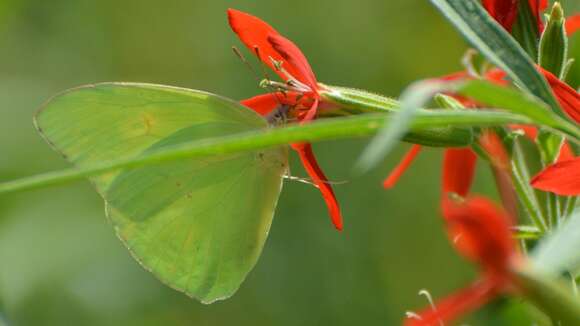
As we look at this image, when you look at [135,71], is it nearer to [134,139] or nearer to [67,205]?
[67,205]

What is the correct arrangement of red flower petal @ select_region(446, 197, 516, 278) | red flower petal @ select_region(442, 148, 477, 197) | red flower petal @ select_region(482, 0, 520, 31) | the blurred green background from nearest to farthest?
red flower petal @ select_region(446, 197, 516, 278) → red flower petal @ select_region(482, 0, 520, 31) → red flower petal @ select_region(442, 148, 477, 197) → the blurred green background

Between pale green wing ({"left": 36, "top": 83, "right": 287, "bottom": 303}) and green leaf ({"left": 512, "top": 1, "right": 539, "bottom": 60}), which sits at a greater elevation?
green leaf ({"left": 512, "top": 1, "right": 539, "bottom": 60})

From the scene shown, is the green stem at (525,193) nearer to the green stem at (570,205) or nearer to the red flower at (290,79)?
the green stem at (570,205)

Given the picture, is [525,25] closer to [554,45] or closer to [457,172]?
[554,45]

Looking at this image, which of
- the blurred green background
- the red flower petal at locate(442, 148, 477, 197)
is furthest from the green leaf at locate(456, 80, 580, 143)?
the blurred green background

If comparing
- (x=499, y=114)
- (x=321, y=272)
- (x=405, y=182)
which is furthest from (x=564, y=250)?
(x=405, y=182)

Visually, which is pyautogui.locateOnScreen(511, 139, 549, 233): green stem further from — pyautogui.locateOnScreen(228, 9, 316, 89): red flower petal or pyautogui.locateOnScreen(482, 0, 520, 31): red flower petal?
pyautogui.locateOnScreen(228, 9, 316, 89): red flower petal
